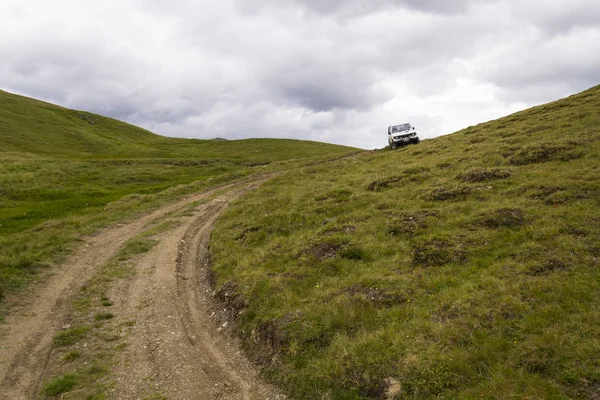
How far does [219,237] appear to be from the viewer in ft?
73.0

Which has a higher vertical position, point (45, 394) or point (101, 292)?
point (101, 292)

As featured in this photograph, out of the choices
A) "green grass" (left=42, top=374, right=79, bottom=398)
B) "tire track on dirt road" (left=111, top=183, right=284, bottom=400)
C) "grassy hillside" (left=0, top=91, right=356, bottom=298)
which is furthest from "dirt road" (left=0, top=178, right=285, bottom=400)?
"grassy hillside" (left=0, top=91, right=356, bottom=298)

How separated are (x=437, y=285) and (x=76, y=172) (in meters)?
53.9

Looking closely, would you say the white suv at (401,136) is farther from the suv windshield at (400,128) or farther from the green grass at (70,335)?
the green grass at (70,335)

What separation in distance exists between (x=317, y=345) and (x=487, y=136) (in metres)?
30.2

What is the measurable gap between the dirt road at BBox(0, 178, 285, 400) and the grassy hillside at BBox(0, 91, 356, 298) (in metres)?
2.51

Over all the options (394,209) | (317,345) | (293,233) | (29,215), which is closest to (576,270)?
(317,345)

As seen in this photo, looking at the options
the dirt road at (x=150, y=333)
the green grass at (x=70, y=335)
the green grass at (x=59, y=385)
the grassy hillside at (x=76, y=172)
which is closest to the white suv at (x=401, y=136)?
the grassy hillside at (x=76, y=172)

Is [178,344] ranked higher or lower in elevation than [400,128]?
lower

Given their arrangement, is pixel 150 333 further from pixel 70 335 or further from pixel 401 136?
pixel 401 136

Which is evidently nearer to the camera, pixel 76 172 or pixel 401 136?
pixel 401 136

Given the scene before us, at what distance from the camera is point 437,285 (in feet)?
37.8

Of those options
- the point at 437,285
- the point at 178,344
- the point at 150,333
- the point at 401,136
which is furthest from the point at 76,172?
the point at 437,285

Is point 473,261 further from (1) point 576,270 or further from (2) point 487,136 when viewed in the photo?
(2) point 487,136
